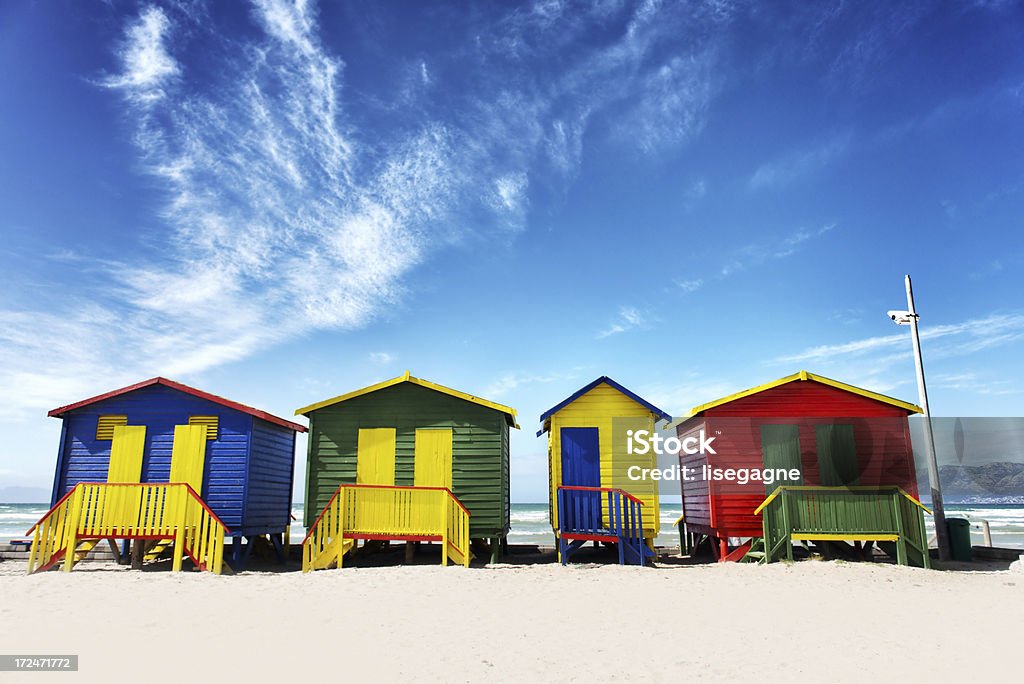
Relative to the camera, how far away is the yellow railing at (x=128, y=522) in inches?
535

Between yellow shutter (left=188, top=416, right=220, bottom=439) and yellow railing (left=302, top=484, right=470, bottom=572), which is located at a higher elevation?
yellow shutter (left=188, top=416, right=220, bottom=439)

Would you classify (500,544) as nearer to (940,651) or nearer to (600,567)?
(600,567)

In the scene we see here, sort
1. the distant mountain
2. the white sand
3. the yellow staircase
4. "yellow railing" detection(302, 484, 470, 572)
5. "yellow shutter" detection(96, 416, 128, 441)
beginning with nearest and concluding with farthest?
1. the white sand
2. the yellow staircase
3. "yellow railing" detection(302, 484, 470, 572)
4. "yellow shutter" detection(96, 416, 128, 441)
5. the distant mountain

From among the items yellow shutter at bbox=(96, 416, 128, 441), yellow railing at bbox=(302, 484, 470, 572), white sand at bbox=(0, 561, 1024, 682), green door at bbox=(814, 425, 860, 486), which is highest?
yellow shutter at bbox=(96, 416, 128, 441)

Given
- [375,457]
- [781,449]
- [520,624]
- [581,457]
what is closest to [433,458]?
[375,457]

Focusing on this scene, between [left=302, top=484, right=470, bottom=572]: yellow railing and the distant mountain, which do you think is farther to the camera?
the distant mountain

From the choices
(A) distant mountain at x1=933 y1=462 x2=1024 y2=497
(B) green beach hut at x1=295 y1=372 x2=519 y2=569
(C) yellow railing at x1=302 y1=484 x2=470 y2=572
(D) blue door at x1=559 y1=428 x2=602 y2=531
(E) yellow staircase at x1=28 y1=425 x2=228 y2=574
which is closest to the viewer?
(E) yellow staircase at x1=28 y1=425 x2=228 y2=574

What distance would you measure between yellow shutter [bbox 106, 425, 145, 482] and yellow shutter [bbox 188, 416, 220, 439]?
1115 mm

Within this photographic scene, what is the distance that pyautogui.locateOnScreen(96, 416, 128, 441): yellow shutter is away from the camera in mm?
16297

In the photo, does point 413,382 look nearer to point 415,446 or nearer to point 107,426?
point 415,446

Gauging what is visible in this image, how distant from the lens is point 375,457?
16406 millimetres

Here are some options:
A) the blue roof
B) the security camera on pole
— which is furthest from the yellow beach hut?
the security camera on pole

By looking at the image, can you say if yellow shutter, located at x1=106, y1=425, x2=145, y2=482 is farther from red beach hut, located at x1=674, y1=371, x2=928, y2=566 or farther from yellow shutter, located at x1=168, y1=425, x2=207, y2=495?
red beach hut, located at x1=674, y1=371, x2=928, y2=566

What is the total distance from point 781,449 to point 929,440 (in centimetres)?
486
